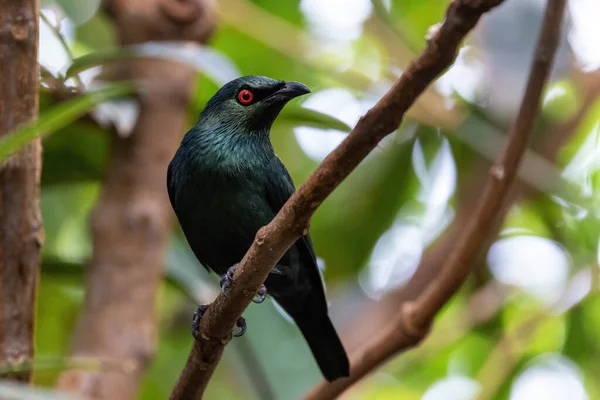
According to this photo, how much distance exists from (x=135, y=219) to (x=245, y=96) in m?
1.00

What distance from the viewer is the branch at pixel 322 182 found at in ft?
5.00

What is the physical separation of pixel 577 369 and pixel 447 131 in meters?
1.83

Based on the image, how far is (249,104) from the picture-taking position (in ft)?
11.0

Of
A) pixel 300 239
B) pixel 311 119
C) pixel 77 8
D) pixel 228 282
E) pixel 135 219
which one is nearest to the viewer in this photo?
pixel 228 282

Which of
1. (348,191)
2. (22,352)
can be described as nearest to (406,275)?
(348,191)

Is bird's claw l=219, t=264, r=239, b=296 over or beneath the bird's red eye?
beneath

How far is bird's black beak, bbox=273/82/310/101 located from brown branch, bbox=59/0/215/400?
1148 mm

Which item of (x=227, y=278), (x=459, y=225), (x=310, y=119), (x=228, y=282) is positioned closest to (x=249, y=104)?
(x=310, y=119)

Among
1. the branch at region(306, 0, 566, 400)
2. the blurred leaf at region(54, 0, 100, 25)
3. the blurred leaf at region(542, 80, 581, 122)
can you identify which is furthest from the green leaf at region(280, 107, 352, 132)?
the blurred leaf at region(542, 80, 581, 122)

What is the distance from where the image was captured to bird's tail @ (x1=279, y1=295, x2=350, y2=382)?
3.16m

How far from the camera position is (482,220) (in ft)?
9.33

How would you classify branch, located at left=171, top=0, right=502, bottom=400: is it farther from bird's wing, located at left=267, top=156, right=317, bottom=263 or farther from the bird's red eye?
the bird's red eye

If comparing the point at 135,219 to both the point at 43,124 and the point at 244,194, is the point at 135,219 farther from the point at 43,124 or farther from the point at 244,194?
the point at 43,124

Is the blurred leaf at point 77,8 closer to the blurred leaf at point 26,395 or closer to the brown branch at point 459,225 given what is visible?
the brown branch at point 459,225
